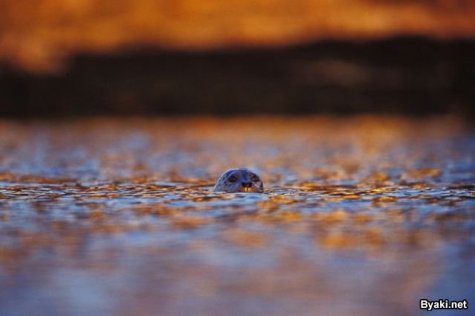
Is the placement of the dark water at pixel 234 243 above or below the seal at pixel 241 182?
below

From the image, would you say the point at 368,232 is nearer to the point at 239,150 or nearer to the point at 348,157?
the point at 348,157

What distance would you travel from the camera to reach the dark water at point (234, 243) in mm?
11680

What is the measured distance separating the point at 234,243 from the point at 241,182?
253 inches

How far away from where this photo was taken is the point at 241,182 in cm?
2142

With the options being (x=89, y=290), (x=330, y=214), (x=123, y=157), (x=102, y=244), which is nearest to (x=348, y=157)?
(x=123, y=157)

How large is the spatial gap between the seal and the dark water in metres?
0.33

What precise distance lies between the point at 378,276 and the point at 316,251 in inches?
69.0

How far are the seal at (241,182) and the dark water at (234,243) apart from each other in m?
0.33

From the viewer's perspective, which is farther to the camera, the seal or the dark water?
the seal

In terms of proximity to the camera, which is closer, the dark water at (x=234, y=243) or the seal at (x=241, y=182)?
the dark water at (x=234, y=243)

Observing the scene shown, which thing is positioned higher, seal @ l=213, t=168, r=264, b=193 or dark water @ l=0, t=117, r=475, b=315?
seal @ l=213, t=168, r=264, b=193

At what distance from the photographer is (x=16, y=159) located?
35.5 metres

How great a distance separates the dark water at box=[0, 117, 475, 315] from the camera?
11.7 meters

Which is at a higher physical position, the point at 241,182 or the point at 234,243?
the point at 241,182
